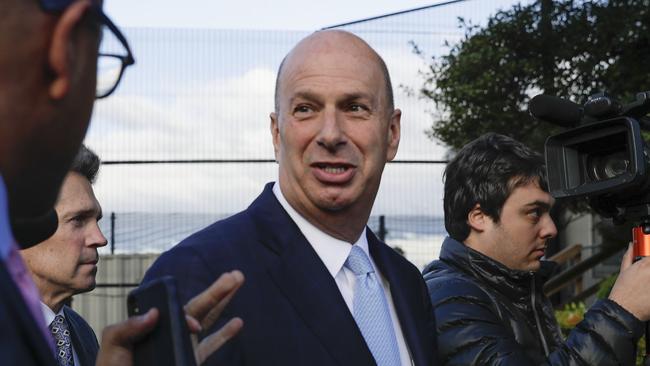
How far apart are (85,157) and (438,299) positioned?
4.42ft

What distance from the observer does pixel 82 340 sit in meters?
3.44

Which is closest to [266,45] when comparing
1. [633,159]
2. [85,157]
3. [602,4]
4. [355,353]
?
[602,4]

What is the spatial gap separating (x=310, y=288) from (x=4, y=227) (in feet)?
4.41

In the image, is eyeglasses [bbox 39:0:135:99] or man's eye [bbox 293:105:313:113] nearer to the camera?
eyeglasses [bbox 39:0:135:99]

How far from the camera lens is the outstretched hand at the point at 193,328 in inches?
50.3

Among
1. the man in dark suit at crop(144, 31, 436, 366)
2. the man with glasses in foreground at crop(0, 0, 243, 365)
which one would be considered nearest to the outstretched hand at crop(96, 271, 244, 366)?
the man with glasses in foreground at crop(0, 0, 243, 365)

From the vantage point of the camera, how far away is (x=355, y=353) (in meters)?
2.21

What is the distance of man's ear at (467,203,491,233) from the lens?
346cm

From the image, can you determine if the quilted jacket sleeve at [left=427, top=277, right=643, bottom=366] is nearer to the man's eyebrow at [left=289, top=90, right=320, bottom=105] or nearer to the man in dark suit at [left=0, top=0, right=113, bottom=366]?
the man's eyebrow at [left=289, top=90, right=320, bottom=105]

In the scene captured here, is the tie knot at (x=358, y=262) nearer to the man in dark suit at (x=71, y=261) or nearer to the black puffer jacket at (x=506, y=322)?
the black puffer jacket at (x=506, y=322)

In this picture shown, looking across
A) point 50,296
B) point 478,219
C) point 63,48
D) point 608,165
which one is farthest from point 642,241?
point 63,48

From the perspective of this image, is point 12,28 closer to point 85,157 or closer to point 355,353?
point 355,353

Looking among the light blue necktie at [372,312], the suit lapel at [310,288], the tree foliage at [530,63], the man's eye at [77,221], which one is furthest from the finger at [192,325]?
the tree foliage at [530,63]

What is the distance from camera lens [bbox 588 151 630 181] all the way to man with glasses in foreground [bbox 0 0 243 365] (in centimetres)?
234
